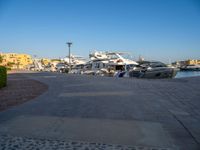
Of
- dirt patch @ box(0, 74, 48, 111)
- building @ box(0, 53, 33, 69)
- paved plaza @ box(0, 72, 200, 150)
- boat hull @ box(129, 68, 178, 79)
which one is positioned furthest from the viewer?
building @ box(0, 53, 33, 69)

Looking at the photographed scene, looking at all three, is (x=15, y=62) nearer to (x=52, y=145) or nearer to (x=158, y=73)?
(x=158, y=73)

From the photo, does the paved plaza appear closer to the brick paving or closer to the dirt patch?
the brick paving

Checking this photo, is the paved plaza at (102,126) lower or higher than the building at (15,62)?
lower

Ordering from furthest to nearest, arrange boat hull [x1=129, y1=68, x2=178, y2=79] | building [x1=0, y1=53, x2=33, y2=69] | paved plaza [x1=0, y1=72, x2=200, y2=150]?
1. building [x1=0, y1=53, x2=33, y2=69]
2. boat hull [x1=129, y1=68, x2=178, y2=79]
3. paved plaza [x1=0, y1=72, x2=200, y2=150]

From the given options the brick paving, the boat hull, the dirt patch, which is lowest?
the brick paving

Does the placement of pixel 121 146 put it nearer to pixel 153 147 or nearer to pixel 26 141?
pixel 153 147

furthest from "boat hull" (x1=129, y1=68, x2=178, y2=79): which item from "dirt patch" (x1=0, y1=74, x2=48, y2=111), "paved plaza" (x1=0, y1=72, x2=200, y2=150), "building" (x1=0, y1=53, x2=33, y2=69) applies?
"building" (x1=0, y1=53, x2=33, y2=69)

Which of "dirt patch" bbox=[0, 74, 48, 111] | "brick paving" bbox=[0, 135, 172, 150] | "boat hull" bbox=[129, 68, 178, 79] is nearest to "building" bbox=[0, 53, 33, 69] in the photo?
"boat hull" bbox=[129, 68, 178, 79]

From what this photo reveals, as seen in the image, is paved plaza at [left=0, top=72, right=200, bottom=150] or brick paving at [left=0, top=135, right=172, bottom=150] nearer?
brick paving at [left=0, top=135, right=172, bottom=150]

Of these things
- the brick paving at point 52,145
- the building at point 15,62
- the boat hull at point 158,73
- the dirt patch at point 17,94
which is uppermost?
the building at point 15,62

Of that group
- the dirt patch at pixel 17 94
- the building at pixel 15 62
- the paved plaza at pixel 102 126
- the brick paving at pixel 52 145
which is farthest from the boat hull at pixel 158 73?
the building at pixel 15 62

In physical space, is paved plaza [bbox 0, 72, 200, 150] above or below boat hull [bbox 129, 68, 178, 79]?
below

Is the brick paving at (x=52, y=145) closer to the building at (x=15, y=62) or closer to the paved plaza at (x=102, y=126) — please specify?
the paved plaza at (x=102, y=126)

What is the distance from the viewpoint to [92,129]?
15.1 ft
